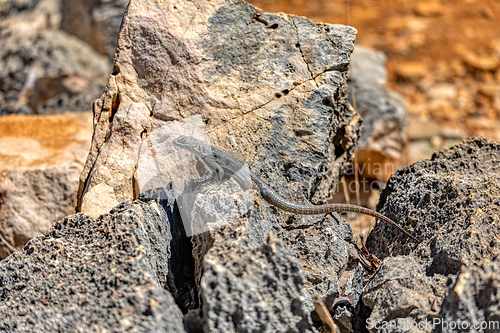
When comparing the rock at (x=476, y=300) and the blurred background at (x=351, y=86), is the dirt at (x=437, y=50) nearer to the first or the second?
the blurred background at (x=351, y=86)

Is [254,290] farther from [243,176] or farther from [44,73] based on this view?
[44,73]

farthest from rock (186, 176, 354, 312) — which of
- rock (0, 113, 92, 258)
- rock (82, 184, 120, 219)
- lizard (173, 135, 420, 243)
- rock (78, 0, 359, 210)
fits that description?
rock (0, 113, 92, 258)

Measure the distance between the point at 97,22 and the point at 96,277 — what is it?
25.1 feet

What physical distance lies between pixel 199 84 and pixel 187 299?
1465mm

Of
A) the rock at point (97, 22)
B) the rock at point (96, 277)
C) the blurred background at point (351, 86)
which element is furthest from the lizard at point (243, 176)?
the rock at point (97, 22)

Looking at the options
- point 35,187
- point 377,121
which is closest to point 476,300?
point 35,187

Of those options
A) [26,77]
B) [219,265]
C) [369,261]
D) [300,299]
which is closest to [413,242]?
[369,261]

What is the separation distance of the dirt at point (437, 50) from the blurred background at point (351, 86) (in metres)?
0.02

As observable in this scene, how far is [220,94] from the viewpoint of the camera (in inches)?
130

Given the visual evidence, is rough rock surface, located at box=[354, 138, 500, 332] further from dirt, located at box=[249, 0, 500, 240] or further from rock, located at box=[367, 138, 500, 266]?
dirt, located at box=[249, 0, 500, 240]

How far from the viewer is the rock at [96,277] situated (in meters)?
2.18

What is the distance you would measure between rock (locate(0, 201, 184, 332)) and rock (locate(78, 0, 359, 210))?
0.47 metres

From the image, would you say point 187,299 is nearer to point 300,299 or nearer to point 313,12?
point 300,299

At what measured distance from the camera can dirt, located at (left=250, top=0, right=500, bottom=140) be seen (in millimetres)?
8781
